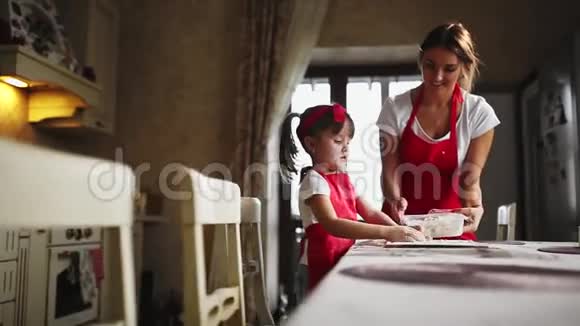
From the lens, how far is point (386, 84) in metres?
3.13

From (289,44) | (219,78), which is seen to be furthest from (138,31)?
(289,44)

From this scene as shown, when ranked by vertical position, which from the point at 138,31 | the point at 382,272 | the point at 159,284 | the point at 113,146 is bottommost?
the point at 159,284

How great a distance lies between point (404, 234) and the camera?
101 cm

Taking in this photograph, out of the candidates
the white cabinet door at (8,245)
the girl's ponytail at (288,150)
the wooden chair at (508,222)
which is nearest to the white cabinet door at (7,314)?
the white cabinet door at (8,245)

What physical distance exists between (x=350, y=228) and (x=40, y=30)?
203 centimetres

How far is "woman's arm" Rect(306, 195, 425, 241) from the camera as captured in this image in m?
1.02

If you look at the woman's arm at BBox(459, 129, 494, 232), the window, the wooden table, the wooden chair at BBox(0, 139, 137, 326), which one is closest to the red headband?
the woman's arm at BBox(459, 129, 494, 232)

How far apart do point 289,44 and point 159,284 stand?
1.54 m

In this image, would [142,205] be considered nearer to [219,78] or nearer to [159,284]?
[159,284]

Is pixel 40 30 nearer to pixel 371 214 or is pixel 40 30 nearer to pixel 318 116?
pixel 318 116

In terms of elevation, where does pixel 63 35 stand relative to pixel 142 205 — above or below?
above

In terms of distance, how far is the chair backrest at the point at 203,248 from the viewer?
0.77 meters

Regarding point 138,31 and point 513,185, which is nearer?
point 513,185

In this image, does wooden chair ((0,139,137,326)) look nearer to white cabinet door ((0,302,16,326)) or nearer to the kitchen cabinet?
white cabinet door ((0,302,16,326))
